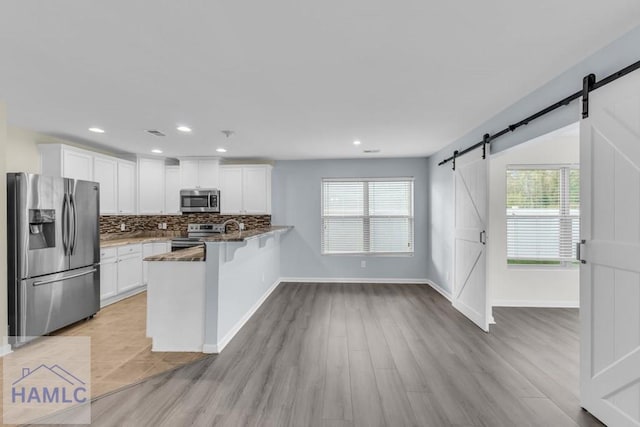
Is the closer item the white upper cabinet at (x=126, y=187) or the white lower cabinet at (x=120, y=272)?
the white lower cabinet at (x=120, y=272)

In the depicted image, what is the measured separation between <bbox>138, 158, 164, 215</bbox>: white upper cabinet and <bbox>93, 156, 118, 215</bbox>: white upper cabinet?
489 mm

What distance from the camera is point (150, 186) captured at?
5.72m

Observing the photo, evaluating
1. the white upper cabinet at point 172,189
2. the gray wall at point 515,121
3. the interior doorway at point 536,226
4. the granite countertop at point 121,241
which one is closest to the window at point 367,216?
the gray wall at point 515,121

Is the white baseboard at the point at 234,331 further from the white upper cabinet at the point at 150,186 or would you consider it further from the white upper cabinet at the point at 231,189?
the white upper cabinet at the point at 150,186

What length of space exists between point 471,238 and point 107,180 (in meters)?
5.65

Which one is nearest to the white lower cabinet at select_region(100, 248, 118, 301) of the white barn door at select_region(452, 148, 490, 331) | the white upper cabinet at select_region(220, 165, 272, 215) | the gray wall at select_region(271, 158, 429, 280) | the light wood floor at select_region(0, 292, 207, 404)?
the light wood floor at select_region(0, 292, 207, 404)

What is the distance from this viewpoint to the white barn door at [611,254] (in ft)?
5.88

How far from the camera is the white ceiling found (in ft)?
5.51

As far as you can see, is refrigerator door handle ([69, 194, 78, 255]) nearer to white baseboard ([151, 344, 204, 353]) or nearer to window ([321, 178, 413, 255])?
white baseboard ([151, 344, 204, 353])

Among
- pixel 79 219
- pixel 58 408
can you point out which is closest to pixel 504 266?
pixel 58 408

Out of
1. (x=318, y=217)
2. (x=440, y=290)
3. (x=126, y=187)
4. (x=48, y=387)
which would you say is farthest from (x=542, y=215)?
(x=126, y=187)

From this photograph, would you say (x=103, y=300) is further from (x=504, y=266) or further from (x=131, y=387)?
(x=504, y=266)

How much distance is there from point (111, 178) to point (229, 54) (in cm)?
411

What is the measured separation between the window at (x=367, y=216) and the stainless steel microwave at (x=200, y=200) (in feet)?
6.94
